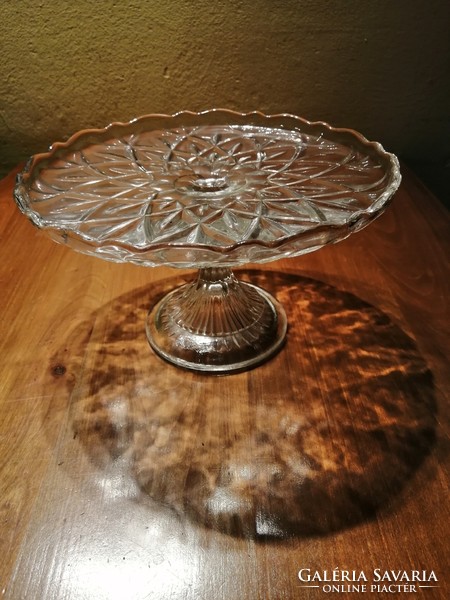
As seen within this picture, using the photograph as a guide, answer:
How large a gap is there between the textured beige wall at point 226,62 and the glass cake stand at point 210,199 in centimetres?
23

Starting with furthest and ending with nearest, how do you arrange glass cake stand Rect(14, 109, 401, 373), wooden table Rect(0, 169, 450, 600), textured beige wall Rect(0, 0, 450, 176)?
1. textured beige wall Rect(0, 0, 450, 176)
2. glass cake stand Rect(14, 109, 401, 373)
3. wooden table Rect(0, 169, 450, 600)

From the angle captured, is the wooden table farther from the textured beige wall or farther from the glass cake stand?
the textured beige wall

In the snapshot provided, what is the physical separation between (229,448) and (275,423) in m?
0.06

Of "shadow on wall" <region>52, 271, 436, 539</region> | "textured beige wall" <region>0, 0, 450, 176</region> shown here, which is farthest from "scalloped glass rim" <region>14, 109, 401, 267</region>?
"textured beige wall" <region>0, 0, 450, 176</region>

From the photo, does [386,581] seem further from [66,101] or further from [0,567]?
[66,101]

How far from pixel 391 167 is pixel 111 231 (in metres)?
0.32

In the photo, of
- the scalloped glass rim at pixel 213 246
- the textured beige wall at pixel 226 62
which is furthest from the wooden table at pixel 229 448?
the textured beige wall at pixel 226 62

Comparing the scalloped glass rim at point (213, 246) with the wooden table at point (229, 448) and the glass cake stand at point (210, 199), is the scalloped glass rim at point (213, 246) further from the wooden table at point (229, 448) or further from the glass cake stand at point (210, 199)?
the wooden table at point (229, 448)

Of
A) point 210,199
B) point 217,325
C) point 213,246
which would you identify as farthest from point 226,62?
point 213,246

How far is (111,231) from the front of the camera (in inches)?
23.4

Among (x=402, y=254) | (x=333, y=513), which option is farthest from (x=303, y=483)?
(x=402, y=254)

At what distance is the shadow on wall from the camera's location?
480 mm

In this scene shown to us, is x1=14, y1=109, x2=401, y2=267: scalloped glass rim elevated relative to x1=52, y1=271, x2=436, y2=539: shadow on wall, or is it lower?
elevated

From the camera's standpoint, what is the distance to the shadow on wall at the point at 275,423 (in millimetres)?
480
